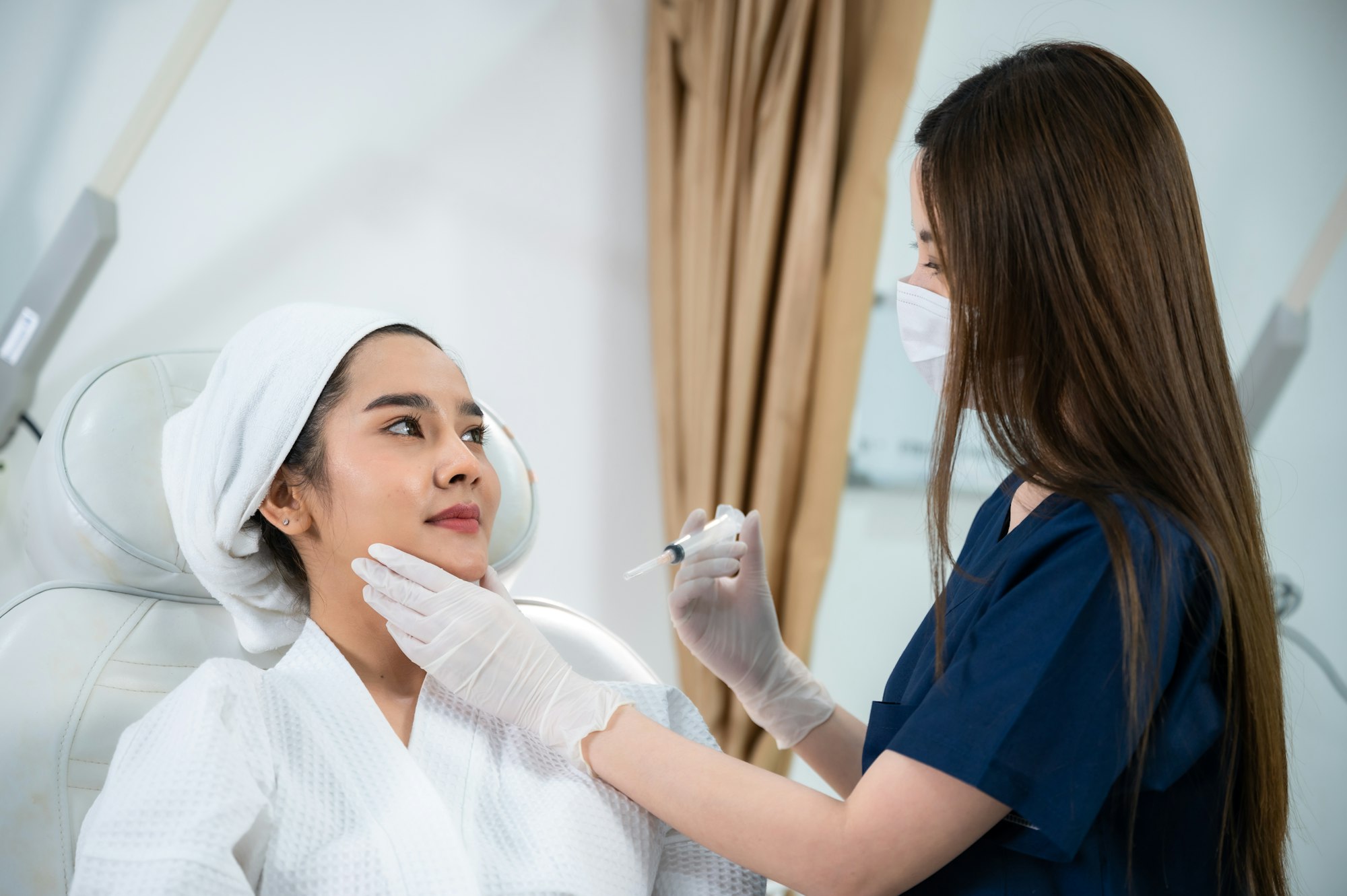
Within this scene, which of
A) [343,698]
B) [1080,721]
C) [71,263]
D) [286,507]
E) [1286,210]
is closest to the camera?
[1080,721]

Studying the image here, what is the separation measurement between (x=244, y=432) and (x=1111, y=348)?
94cm

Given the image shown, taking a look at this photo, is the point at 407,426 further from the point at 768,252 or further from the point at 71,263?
the point at 768,252

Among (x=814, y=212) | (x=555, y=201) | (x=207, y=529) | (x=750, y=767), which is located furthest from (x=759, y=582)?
(x=555, y=201)

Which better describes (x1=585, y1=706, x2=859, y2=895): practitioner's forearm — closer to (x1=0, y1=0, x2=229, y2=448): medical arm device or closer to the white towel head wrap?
the white towel head wrap

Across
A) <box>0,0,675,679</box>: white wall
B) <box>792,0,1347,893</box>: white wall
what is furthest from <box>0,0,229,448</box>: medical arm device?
<box>792,0,1347,893</box>: white wall

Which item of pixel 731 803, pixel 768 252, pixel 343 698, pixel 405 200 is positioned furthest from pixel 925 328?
pixel 405 200

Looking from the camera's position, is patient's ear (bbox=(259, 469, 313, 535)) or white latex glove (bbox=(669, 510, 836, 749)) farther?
white latex glove (bbox=(669, 510, 836, 749))

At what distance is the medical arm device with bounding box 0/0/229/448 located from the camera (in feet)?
4.87

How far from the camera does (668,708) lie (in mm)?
1160

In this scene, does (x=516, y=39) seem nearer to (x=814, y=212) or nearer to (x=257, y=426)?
(x=814, y=212)

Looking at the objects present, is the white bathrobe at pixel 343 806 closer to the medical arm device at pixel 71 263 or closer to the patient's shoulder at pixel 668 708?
the patient's shoulder at pixel 668 708

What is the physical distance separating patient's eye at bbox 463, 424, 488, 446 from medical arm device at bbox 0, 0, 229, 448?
0.75m

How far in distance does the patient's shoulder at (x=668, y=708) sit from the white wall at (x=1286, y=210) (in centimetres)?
134

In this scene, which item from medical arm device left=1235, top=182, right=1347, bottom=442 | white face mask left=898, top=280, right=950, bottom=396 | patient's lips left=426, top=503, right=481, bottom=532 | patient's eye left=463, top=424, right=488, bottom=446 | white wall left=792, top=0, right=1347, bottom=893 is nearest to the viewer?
white face mask left=898, top=280, right=950, bottom=396
